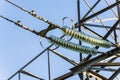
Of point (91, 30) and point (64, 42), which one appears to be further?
point (91, 30)

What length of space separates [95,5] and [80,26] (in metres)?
1.03

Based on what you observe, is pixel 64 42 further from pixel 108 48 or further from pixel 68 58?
pixel 68 58

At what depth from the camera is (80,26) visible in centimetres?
1711

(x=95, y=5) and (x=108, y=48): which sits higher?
(x=95, y=5)

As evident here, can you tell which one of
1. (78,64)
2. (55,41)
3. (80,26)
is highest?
(80,26)

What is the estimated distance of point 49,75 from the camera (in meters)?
17.9

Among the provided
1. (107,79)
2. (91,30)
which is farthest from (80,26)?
(107,79)

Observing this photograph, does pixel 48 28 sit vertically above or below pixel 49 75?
below

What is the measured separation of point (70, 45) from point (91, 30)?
3763mm

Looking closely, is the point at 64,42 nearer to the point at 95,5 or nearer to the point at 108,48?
the point at 108,48

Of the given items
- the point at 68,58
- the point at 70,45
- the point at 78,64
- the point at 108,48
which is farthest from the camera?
the point at 68,58

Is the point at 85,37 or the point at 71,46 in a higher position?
the point at 85,37

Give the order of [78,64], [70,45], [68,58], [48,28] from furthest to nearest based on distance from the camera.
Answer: [68,58] < [78,64] < [70,45] < [48,28]

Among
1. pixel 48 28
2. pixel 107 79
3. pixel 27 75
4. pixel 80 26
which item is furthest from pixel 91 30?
pixel 48 28
